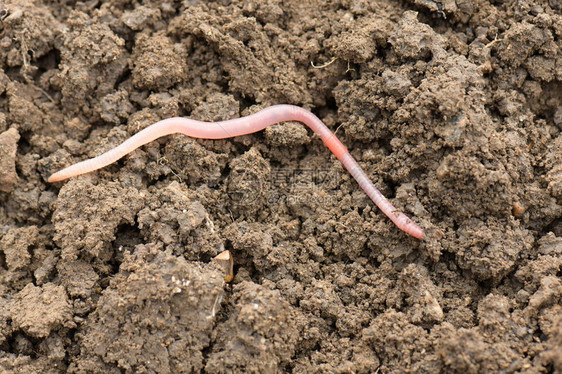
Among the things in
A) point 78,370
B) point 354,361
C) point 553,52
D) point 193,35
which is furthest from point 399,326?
point 193,35

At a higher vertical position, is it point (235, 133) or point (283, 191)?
point (235, 133)

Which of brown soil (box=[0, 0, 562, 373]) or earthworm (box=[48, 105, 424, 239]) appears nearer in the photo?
brown soil (box=[0, 0, 562, 373])

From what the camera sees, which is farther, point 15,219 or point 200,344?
point 15,219

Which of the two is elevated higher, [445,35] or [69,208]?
[445,35]

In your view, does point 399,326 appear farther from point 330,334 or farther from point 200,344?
point 200,344
